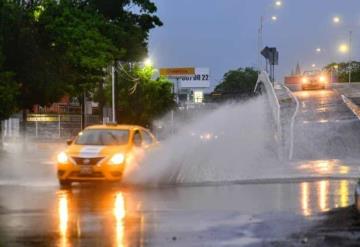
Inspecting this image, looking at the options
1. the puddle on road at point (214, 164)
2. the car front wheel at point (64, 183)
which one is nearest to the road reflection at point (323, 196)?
the puddle on road at point (214, 164)

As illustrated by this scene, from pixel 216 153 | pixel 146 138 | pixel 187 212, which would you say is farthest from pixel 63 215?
pixel 216 153

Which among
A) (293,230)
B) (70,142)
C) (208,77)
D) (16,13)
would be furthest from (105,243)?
(208,77)

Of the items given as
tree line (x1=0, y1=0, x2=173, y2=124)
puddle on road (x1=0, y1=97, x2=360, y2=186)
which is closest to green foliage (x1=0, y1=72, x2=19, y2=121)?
tree line (x1=0, y1=0, x2=173, y2=124)

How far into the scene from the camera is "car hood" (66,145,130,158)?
17.7 m

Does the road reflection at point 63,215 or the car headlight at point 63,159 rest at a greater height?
the car headlight at point 63,159

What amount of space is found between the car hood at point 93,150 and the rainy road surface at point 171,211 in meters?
0.82

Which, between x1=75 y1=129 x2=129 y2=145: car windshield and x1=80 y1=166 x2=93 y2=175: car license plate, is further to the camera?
x1=75 y1=129 x2=129 y2=145: car windshield

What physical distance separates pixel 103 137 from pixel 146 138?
5.08 feet

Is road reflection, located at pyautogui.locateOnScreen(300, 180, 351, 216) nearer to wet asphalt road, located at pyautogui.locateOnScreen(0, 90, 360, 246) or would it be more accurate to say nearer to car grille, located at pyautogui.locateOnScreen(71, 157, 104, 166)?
wet asphalt road, located at pyautogui.locateOnScreen(0, 90, 360, 246)

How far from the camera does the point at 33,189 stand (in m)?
17.6

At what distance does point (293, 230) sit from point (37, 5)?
2974cm

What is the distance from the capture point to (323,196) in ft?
49.9

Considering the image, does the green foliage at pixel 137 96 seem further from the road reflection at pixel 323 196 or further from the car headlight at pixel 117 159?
the road reflection at pixel 323 196

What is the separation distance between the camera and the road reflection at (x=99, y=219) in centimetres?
988
